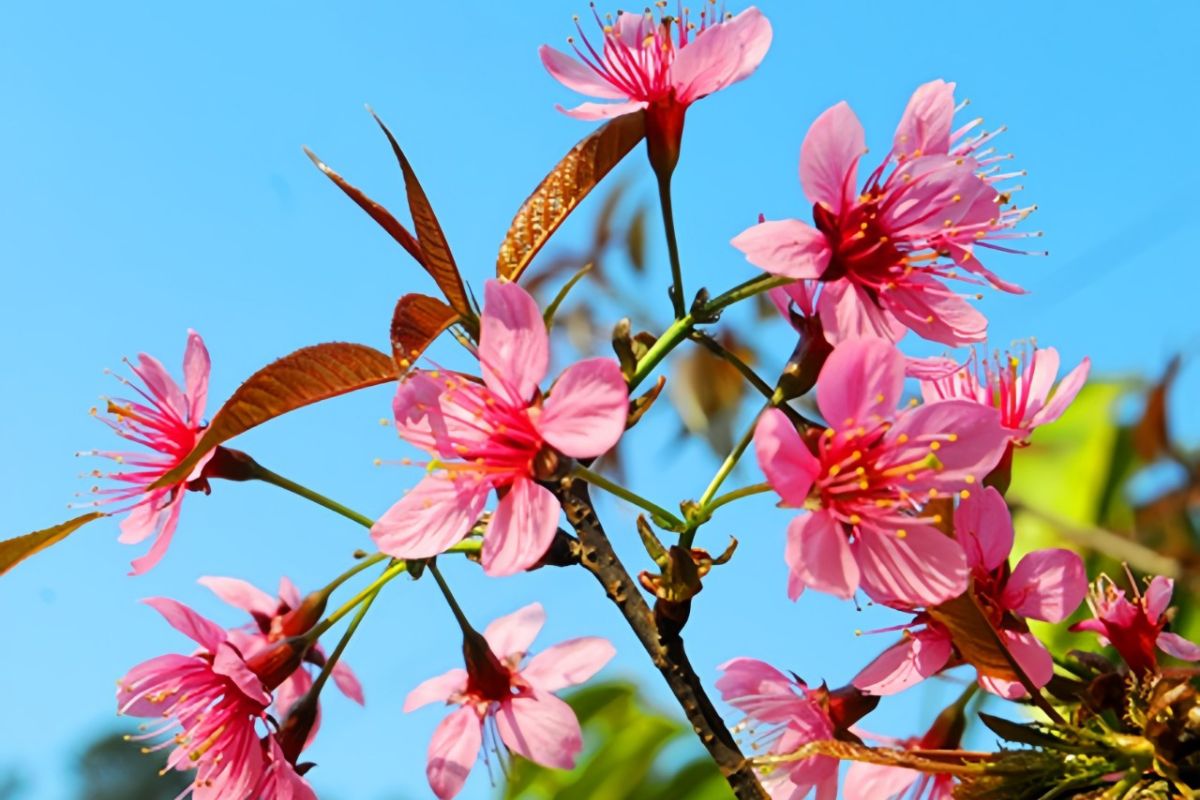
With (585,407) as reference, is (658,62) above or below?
above

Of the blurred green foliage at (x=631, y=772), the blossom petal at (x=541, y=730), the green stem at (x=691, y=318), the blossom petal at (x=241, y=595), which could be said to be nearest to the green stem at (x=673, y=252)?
the green stem at (x=691, y=318)

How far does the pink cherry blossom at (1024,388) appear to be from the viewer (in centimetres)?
100

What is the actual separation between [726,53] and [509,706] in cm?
55

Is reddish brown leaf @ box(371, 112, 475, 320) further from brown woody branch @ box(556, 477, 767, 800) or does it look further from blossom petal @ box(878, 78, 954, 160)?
blossom petal @ box(878, 78, 954, 160)

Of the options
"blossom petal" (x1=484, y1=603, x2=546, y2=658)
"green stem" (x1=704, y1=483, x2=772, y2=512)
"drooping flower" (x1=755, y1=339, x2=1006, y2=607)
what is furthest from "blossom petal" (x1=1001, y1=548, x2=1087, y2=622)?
"blossom petal" (x1=484, y1=603, x2=546, y2=658)

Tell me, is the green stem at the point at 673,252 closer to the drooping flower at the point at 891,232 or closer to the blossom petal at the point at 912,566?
the drooping flower at the point at 891,232

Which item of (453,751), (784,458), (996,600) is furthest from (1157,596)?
(453,751)

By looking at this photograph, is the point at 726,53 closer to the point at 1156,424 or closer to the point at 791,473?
the point at 791,473

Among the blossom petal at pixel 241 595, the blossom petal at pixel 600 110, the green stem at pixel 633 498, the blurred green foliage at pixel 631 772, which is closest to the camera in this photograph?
the green stem at pixel 633 498

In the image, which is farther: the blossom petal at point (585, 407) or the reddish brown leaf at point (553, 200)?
the reddish brown leaf at point (553, 200)

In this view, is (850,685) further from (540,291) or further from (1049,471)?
(1049,471)

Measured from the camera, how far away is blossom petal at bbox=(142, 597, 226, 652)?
95 cm

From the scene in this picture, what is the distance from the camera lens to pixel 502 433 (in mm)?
844

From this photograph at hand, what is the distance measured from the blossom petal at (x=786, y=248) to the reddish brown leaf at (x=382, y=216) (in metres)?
0.23
